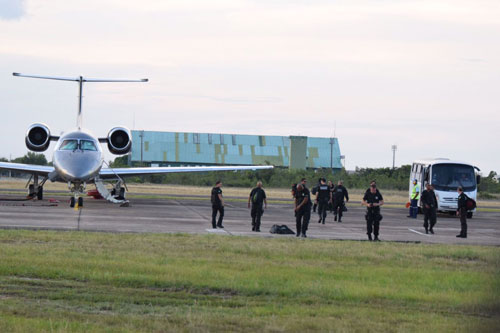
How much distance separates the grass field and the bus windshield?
2140 centimetres

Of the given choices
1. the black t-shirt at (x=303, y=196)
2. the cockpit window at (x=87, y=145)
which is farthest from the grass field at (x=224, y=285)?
the cockpit window at (x=87, y=145)

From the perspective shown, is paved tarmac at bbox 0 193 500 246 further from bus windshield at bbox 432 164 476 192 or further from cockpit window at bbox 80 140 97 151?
bus windshield at bbox 432 164 476 192

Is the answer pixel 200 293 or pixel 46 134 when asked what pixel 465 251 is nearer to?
pixel 200 293

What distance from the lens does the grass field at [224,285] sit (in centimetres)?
920

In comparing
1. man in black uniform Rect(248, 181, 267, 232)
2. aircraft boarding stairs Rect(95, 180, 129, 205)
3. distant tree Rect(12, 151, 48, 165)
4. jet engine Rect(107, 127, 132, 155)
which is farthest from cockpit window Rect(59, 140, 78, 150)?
distant tree Rect(12, 151, 48, 165)

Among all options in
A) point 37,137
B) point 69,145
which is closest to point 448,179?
point 69,145

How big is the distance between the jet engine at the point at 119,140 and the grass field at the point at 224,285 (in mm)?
22030

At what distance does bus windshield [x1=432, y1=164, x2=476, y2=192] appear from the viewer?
40.4 m

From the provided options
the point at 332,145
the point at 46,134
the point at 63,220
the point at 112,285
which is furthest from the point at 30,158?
the point at 112,285

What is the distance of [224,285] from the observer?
1234 centimetres

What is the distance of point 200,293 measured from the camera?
1175 centimetres

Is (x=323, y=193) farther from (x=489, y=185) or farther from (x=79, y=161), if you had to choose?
(x=489, y=185)

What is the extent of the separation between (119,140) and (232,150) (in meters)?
60.8

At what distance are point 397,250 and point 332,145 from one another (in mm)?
84079
